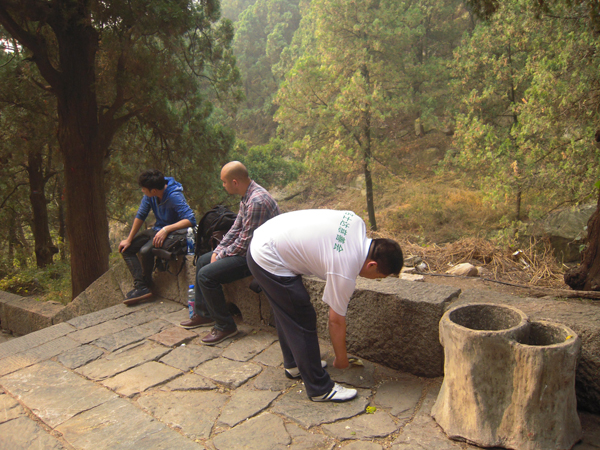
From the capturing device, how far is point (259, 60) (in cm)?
3161

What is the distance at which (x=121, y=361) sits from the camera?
11.8ft

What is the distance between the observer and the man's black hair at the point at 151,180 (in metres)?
4.46

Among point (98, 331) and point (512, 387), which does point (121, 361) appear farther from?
point (512, 387)

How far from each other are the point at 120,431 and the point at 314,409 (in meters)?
1.16

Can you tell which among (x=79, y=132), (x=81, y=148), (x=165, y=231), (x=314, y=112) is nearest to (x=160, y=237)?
(x=165, y=231)

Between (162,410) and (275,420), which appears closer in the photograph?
Result: (275,420)

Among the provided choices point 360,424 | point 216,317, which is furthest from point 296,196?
point 360,424

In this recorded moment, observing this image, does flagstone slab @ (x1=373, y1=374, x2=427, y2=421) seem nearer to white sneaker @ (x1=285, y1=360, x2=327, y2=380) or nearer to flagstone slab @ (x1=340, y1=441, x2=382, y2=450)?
flagstone slab @ (x1=340, y1=441, x2=382, y2=450)

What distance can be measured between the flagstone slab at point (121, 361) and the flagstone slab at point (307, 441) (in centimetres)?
163

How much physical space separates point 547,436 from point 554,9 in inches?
299

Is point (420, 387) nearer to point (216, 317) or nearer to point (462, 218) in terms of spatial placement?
point (216, 317)

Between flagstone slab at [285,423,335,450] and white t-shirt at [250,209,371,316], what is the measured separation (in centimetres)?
A: 70

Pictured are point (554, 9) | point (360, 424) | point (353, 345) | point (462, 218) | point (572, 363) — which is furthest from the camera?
point (462, 218)

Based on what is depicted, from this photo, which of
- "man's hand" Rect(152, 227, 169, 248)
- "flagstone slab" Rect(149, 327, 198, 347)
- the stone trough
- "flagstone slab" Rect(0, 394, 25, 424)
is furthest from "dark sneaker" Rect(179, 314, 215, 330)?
the stone trough
